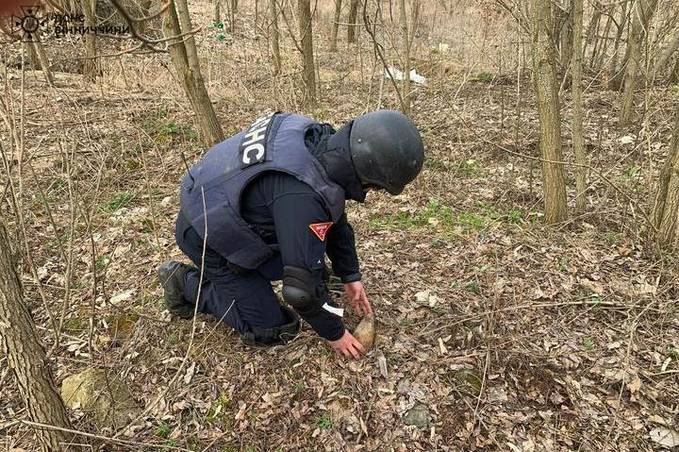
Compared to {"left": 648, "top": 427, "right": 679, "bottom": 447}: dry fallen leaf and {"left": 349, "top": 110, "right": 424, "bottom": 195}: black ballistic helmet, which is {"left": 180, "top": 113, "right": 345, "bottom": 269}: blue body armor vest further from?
{"left": 648, "top": 427, "right": 679, "bottom": 447}: dry fallen leaf

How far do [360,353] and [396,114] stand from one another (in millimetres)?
1448

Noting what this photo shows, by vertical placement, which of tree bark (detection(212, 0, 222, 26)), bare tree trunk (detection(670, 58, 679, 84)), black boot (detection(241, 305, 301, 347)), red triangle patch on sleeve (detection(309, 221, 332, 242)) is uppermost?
tree bark (detection(212, 0, 222, 26))

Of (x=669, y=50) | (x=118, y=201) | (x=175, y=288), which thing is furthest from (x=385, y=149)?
(x=669, y=50)

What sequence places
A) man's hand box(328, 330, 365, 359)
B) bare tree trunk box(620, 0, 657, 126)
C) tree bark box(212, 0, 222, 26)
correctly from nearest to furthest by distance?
man's hand box(328, 330, 365, 359)
bare tree trunk box(620, 0, 657, 126)
tree bark box(212, 0, 222, 26)

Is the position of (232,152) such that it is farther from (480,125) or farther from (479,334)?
(480,125)

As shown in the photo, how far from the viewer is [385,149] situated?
95.9 inches

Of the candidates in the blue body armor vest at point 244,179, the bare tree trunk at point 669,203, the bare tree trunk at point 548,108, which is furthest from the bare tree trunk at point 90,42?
the bare tree trunk at point 669,203

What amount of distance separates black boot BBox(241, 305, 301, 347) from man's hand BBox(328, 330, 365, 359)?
36 centimetres

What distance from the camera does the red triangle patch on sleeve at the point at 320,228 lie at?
2.48 meters

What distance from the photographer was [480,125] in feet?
23.4

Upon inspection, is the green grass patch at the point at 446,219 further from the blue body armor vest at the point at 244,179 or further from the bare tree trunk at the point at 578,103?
the blue body armor vest at the point at 244,179

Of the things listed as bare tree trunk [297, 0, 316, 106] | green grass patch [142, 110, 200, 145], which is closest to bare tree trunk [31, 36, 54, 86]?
green grass patch [142, 110, 200, 145]

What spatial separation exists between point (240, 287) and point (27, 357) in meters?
1.33

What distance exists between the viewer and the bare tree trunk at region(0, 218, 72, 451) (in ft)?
6.12
